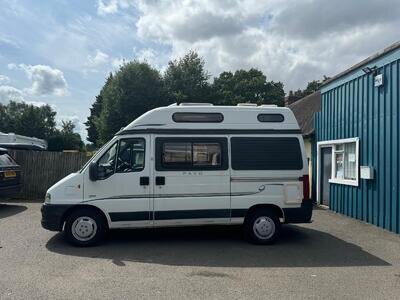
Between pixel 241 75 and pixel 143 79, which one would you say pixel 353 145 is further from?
pixel 241 75

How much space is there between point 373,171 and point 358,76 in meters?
2.74

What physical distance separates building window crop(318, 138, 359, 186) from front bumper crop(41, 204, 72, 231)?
7817mm

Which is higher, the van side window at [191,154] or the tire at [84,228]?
the van side window at [191,154]

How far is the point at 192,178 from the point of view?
8.90m

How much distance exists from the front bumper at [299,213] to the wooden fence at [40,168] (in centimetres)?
1098

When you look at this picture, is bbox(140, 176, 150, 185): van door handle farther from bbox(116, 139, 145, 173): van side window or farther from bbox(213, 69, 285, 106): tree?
bbox(213, 69, 285, 106): tree

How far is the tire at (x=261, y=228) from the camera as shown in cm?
908

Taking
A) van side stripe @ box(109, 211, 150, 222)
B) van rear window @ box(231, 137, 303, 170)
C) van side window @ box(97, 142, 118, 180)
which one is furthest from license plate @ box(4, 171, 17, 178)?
van rear window @ box(231, 137, 303, 170)

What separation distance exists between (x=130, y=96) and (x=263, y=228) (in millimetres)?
29538

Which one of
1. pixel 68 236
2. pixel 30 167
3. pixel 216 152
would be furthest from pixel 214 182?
pixel 30 167

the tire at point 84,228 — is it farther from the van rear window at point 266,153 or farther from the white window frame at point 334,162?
the white window frame at point 334,162


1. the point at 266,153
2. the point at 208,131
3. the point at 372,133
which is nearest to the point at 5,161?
the point at 208,131

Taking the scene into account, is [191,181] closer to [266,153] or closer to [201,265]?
[266,153]

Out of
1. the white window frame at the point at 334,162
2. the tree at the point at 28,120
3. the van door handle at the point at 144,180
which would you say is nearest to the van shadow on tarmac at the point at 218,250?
the van door handle at the point at 144,180
